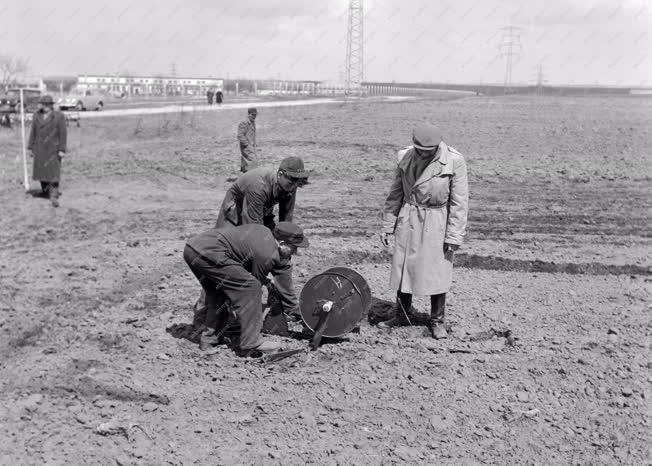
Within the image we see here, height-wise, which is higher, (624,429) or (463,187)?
(463,187)

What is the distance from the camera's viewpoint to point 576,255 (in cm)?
902

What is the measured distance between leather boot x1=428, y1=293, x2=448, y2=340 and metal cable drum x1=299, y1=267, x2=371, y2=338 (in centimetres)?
66

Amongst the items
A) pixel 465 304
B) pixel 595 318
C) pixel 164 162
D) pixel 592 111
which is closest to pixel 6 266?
pixel 465 304

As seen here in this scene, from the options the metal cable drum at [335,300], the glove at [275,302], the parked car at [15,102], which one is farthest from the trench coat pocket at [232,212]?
the parked car at [15,102]

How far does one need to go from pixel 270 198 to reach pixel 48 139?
800 centimetres

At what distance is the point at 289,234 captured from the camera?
5430 mm

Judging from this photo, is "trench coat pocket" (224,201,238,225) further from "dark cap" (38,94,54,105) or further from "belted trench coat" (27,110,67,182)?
"dark cap" (38,94,54,105)

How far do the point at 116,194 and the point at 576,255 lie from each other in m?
8.83

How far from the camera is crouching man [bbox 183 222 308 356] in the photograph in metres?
5.39

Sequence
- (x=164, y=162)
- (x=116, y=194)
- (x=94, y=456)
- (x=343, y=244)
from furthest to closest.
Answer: (x=164, y=162), (x=116, y=194), (x=343, y=244), (x=94, y=456)

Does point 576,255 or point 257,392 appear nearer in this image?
point 257,392

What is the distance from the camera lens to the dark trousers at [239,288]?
5402 mm

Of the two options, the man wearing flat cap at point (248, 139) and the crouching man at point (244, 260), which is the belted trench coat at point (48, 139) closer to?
the man wearing flat cap at point (248, 139)

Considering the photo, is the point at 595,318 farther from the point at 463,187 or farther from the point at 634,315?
the point at 463,187
